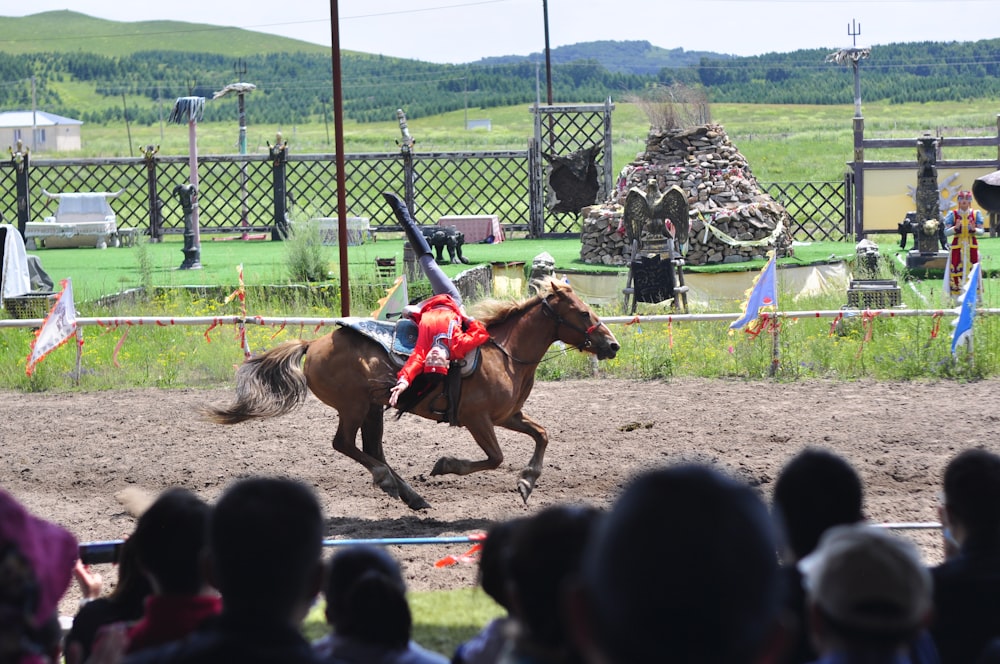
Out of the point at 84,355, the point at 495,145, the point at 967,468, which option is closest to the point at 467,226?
the point at 84,355

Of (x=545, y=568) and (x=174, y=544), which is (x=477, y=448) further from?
(x=545, y=568)

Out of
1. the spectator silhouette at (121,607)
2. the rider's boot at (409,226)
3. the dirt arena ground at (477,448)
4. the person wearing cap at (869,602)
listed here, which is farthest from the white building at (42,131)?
the person wearing cap at (869,602)

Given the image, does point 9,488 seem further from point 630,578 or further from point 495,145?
point 495,145

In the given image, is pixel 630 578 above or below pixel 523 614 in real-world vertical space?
above

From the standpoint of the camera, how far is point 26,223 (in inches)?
1065

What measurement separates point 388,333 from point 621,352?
16.4 ft

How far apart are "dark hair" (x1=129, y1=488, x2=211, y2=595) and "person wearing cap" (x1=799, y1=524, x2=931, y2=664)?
150 centimetres

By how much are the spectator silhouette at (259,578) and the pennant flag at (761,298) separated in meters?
10.2

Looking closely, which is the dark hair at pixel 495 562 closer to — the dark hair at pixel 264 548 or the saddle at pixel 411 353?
the dark hair at pixel 264 548

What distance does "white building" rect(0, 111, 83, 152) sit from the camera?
75438 millimetres

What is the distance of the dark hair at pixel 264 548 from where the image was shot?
2363mm

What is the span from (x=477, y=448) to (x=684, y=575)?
835cm

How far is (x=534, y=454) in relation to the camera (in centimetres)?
845

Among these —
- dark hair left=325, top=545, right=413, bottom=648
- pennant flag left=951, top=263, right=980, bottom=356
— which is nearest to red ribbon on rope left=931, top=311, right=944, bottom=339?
pennant flag left=951, top=263, right=980, bottom=356
